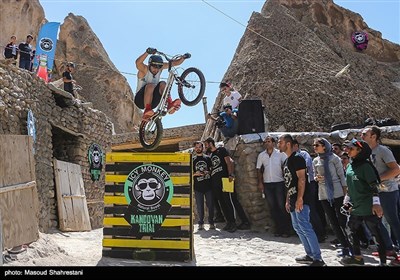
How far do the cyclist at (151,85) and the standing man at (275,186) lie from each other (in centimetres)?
213

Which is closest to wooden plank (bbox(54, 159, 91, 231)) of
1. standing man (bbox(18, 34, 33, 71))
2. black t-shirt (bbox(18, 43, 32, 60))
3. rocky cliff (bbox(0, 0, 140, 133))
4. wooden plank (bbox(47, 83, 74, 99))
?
wooden plank (bbox(47, 83, 74, 99))

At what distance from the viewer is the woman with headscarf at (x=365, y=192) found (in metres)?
4.49

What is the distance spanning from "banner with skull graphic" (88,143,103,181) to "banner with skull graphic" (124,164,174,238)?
6.97 m

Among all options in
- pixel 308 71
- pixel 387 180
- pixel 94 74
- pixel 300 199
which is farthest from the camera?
pixel 94 74

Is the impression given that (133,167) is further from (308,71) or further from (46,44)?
(308,71)

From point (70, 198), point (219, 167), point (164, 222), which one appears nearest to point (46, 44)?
point (70, 198)

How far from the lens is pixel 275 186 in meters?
7.34

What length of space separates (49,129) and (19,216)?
5119 mm

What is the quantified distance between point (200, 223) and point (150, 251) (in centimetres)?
285

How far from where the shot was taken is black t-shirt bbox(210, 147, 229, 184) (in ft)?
25.1

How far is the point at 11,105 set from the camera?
8.05 m

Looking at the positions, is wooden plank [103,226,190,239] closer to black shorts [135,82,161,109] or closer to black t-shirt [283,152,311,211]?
black t-shirt [283,152,311,211]

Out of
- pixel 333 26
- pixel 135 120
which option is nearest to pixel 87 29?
pixel 135 120

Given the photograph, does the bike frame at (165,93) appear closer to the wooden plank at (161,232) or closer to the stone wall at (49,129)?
the wooden plank at (161,232)
